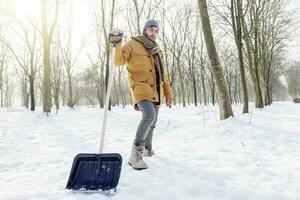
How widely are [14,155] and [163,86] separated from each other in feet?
9.35

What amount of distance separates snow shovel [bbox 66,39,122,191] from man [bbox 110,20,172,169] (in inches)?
24.1

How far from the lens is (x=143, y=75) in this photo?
420cm

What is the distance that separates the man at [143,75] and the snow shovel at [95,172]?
61 cm

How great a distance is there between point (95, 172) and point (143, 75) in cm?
146

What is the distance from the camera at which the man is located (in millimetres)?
4102

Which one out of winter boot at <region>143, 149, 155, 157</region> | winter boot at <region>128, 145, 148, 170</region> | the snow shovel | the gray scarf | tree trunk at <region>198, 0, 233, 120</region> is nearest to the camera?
the snow shovel

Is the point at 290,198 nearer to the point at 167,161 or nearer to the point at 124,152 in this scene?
the point at 167,161

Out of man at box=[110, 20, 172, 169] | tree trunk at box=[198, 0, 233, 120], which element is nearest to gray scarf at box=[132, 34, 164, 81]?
man at box=[110, 20, 172, 169]

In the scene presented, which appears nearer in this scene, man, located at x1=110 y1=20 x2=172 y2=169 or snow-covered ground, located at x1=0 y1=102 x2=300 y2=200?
snow-covered ground, located at x1=0 y1=102 x2=300 y2=200

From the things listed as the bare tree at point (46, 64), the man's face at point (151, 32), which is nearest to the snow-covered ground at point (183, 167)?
the man's face at point (151, 32)

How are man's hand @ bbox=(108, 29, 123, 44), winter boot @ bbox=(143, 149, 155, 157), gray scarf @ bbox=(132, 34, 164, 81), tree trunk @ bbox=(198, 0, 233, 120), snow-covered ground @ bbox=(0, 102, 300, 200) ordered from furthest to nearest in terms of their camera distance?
tree trunk @ bbox=(198, 0, 233, 120)
winter boot @ bbox=(143, 149, 155, 157)
gray scarf @ bbox=(132, 34, 164, 81)
man's hand @ bbox=(108, 29, 123, 44)
snow-covered ground @ bbox=(0, 102, 300, 200)

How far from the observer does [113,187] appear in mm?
3227

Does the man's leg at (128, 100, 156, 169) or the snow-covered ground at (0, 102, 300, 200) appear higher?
the man's leg at (128, 100, 156, 169)

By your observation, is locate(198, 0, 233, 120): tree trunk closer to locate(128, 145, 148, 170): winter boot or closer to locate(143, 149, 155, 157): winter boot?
locate(143, 149, 155, 157): winter boot
